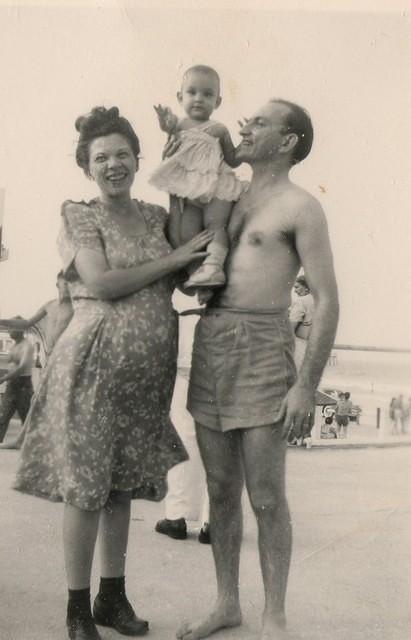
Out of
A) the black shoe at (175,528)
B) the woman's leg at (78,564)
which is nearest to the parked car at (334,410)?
the black shoe at (175,528)

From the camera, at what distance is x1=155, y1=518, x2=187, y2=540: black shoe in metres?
3.47

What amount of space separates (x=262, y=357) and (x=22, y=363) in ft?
13.1

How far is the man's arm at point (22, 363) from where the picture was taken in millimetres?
5844

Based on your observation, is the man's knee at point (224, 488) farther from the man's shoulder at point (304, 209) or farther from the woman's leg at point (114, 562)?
the man's shoulder at point (304, 209)

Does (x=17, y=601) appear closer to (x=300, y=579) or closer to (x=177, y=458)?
(x=177, y=458)

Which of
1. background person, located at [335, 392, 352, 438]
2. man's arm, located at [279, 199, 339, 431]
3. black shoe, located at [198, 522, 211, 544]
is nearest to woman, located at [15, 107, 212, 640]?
man's arm, located at [279, 199, 339, 431]

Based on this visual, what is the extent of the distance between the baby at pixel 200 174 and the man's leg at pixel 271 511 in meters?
0.55

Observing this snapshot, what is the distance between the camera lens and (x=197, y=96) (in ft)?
7.87

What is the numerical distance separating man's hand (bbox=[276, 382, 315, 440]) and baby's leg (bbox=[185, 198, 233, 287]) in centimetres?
44

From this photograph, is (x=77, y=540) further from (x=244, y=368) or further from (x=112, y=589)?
(x=244, y=368)

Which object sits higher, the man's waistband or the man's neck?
the man's neck

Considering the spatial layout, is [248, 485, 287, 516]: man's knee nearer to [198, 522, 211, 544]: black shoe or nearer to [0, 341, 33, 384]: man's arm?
[198, 522, 211, 544]: black shoe

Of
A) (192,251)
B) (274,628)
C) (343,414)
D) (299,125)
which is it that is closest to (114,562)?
(274,628)

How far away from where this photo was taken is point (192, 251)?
232cm
